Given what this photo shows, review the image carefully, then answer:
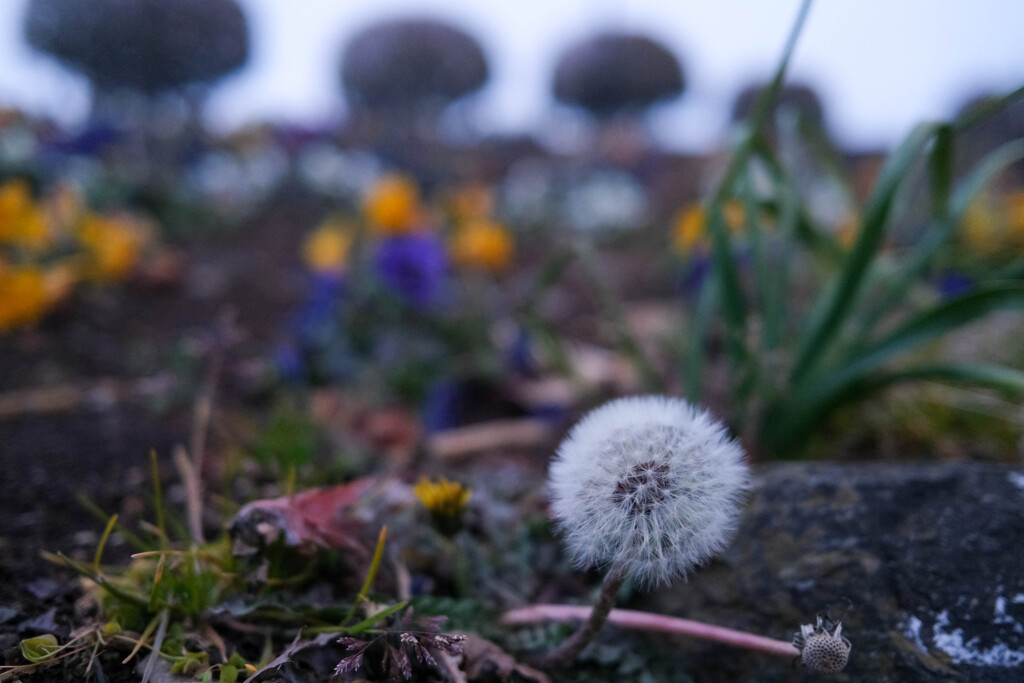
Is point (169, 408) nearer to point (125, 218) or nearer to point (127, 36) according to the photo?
point (125, 218)

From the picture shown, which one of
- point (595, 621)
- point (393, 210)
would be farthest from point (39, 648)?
point (393, 210)

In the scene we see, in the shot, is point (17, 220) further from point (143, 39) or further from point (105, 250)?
point (143, 39)

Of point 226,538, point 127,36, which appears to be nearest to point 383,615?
point 226,538

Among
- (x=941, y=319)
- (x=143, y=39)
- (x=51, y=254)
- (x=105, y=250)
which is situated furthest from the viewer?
(x=143, y=39)

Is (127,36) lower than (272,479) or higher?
higher

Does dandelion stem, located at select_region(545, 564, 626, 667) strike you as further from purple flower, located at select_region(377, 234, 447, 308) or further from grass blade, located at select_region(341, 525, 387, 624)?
purple flower, located at select_region(377, 234, 447, 308)

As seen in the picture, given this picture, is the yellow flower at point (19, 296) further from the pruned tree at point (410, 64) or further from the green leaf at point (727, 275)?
the pruned tree at point (410, 64)
